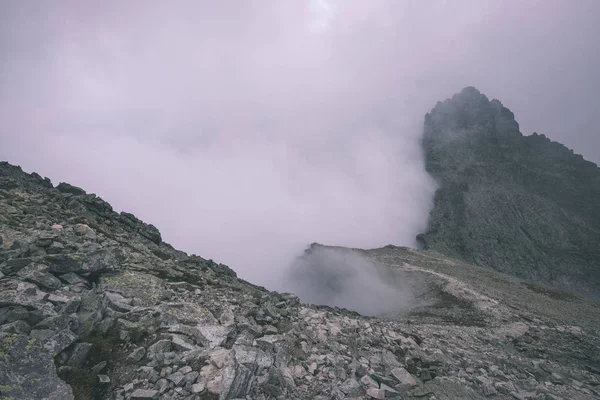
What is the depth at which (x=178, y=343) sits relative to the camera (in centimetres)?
1022

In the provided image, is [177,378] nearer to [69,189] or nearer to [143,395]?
[143,395]

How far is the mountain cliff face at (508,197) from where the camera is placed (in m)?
104

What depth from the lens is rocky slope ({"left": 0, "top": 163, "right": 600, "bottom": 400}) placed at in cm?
863

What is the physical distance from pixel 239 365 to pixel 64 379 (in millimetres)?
5130

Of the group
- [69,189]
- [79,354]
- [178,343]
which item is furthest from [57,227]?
[69,189]

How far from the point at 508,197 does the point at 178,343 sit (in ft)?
506

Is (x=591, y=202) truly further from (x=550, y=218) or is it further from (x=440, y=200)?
(x=440, y=200)

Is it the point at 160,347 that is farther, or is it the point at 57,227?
the point at 57,227

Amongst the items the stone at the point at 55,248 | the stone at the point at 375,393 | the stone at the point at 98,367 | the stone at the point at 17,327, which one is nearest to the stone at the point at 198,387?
the stone at the point at 98,367

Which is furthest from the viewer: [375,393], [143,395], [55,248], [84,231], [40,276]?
[84,231]

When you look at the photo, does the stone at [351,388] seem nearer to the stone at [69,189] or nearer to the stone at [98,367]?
the stone at [98,367]

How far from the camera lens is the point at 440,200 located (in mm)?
130750

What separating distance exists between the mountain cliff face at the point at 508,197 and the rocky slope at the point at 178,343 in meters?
99.3

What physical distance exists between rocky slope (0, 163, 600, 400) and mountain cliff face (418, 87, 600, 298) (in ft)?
326
